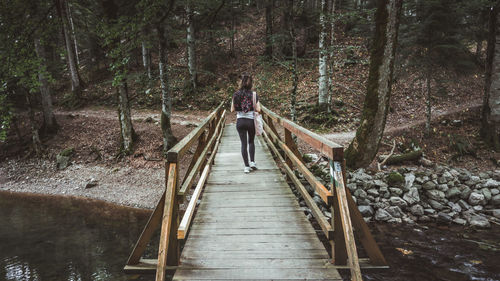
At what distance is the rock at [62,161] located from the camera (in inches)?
496

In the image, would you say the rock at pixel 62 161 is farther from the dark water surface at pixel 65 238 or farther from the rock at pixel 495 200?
the rock at pixel 495 200

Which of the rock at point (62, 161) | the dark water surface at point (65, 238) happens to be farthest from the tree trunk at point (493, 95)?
the rock at point (62, 161)

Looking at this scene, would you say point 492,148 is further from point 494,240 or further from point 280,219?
point 280,219

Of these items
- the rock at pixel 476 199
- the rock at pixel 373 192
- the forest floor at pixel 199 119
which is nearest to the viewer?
the rock at pixel 476 199

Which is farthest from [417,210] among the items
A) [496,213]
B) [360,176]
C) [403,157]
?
[403,157]

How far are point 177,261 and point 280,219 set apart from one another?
158 cm

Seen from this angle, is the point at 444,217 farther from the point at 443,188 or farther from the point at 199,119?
the point at 199,119

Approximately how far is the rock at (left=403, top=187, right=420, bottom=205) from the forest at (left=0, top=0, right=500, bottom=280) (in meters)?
0.03

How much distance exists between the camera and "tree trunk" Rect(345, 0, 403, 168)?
280 inches

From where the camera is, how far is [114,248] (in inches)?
254

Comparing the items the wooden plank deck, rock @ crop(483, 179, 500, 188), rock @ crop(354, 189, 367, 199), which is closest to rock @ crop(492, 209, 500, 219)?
rock @ crop(483, 179, 500, 188)

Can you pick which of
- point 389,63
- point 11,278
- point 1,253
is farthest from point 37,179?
point 389,63

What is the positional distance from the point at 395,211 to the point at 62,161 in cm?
1376

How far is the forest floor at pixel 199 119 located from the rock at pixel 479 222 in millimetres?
3132
